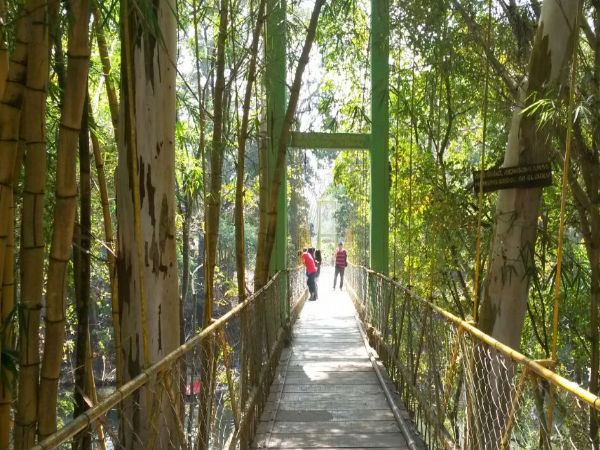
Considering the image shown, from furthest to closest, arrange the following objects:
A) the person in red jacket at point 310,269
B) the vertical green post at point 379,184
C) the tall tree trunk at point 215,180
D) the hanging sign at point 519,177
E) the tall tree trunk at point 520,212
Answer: the person in red jacket at point 310,269, the vertical green post at point 379,184, the tall tree trunk at point 520,212, the hanging sign at point 519,177, the tall tree trunk at point 215,180

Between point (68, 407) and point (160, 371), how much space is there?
2.47 m

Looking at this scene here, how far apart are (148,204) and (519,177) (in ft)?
4.80

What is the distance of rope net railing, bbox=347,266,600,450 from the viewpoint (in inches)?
61.9

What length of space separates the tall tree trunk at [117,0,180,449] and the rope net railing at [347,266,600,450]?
880 millimetres

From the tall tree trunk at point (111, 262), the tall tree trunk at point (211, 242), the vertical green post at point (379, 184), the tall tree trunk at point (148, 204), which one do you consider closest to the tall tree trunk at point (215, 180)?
the tall tree trunk at point (211, 242)

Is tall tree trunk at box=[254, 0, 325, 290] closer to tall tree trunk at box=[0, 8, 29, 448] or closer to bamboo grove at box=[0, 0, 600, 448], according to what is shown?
bamboo grove at box=[0, 0, 600, 448]

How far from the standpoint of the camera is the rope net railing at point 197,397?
124 cm

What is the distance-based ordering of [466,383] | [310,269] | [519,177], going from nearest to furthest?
[466,383] < [519,177] < [310,269]

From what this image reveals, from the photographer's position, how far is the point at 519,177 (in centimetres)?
251

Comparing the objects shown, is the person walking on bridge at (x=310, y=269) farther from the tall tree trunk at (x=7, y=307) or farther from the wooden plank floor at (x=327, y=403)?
the tall tree trunk at (x=7, y=307)

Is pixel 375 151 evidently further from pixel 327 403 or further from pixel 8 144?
pixel 8 144

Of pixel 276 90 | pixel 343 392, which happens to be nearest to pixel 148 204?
pixel 343 392

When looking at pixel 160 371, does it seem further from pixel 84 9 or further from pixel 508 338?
pixel 508 338

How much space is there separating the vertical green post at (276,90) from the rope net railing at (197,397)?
4.68 ft
